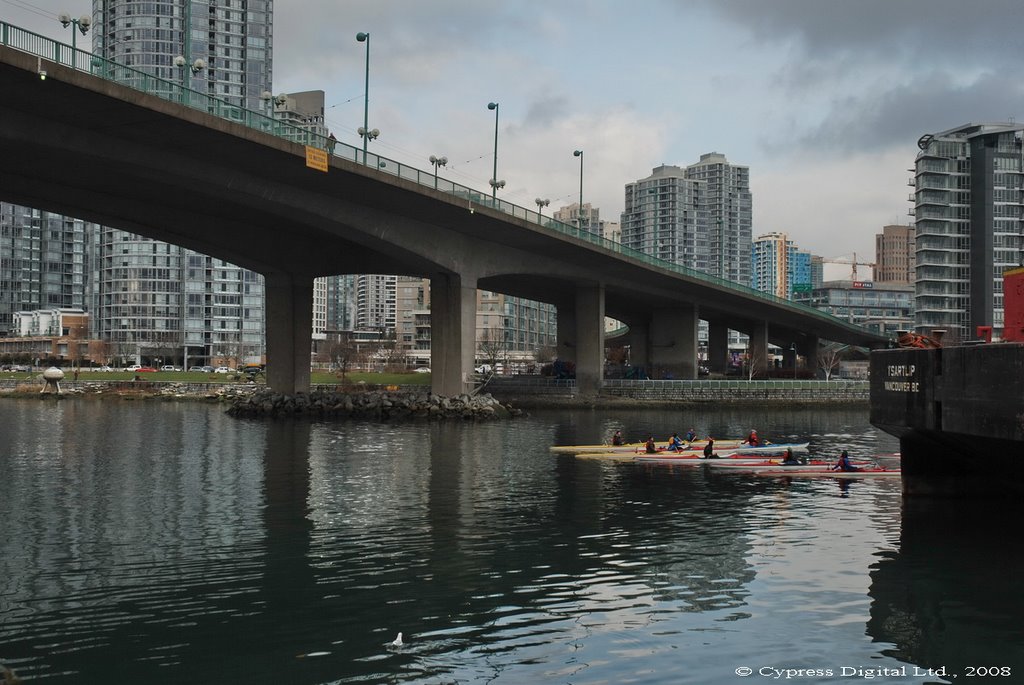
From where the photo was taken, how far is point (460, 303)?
62.1 m

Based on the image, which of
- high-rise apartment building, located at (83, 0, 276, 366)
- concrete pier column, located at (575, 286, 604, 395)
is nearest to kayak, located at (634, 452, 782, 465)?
concrete pier column, located at (575, 286, 604, 395)

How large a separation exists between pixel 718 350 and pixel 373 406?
71.5 meters

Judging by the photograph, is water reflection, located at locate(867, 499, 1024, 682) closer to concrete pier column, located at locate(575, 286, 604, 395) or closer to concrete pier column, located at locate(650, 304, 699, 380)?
concrete pier column, located at locate(575, 286, 604, 395)

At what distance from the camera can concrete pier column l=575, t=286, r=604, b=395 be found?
271 feet

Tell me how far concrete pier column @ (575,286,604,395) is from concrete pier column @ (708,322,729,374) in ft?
133

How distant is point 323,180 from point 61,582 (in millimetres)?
31196

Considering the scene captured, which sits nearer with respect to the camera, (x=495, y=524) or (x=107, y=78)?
(x=495, y=524)

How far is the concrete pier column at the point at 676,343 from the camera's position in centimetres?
9994

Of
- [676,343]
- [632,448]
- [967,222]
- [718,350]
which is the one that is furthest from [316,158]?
[967,222]

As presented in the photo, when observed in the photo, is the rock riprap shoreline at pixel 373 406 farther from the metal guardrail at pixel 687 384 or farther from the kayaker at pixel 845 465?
the kayaker at pixel 845 465

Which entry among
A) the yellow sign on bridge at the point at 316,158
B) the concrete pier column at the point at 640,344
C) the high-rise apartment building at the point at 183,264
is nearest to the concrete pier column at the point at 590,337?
the concrete pier column at the point at 640,344

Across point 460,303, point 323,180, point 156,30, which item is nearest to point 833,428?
point 460,303

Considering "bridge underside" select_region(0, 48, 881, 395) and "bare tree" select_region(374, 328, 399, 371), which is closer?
"bridge underside" select_region(0, 48, 881, 395)

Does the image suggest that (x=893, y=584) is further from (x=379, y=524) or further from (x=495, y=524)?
(x=379, y=524)
